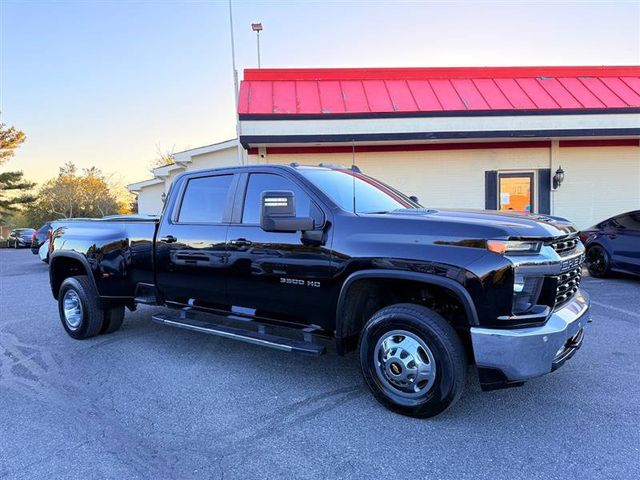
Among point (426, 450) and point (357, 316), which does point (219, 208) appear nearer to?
point (357, 316)

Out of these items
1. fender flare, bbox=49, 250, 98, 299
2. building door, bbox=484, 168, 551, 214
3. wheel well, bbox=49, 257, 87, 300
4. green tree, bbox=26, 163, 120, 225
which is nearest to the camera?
fender flare, bbox=49, 250, 98, 299

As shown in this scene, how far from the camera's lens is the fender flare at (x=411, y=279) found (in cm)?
311

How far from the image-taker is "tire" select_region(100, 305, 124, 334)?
224 inches

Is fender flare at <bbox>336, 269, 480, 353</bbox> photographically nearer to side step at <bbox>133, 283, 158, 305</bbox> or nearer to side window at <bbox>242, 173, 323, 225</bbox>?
side window at <bbox>242, 173, 323, 225</bbox>

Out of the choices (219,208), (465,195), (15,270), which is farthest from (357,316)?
(15,270)

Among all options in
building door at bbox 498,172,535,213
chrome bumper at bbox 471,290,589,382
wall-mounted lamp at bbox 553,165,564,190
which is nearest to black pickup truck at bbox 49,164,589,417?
chrome bumper at bbox 471,290,589,382

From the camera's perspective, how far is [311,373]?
173 inches

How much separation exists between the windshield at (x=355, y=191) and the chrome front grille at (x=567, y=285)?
5.01 ft

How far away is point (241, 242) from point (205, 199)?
0.88m

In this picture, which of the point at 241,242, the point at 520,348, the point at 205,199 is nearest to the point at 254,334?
the point at 241,242

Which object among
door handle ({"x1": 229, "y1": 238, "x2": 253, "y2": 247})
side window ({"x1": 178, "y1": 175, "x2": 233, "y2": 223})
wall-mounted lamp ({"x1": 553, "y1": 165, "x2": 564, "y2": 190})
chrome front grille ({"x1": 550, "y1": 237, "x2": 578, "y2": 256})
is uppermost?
wall-mounted lamp ({"x1": 553, "y1": 165, "x2": 564, "y2": 190})

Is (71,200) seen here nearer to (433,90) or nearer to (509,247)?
(433,90)

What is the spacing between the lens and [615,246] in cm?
866

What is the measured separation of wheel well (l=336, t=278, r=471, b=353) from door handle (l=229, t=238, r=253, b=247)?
113cm
